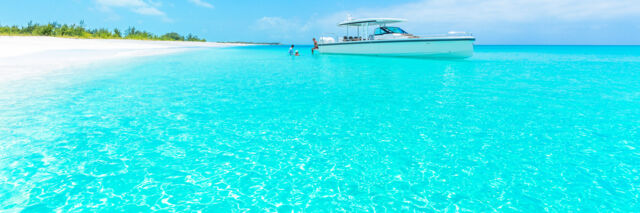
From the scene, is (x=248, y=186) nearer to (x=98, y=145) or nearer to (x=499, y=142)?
(x=98, y=145)

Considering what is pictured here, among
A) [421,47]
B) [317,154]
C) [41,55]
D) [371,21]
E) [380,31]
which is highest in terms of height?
[371,21]

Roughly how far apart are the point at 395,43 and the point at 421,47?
2.41m

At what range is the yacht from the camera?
2448 centimetres

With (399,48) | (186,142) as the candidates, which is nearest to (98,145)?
(186,142)

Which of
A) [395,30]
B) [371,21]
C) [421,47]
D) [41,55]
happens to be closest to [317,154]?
[421,47]

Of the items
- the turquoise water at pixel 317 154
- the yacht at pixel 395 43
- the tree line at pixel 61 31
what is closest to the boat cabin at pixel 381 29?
the yacht at pixel 395 43

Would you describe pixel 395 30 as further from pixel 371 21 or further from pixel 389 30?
pixel 371 21

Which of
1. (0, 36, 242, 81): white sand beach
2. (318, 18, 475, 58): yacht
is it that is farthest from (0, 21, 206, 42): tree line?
(318, 18, 475, 58): yacht

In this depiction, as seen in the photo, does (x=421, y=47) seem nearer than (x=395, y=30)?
Yes

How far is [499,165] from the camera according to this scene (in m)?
4.92

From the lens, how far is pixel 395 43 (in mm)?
26984

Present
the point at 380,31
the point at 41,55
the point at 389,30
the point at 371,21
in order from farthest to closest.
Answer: the point at 371,21, the point at 380,31, the point at 389,30, the point at 41,55

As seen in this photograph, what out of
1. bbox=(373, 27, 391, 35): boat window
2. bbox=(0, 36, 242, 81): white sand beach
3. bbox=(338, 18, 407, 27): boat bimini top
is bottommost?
bbox=(0, 36, 242, 81): white sand beach

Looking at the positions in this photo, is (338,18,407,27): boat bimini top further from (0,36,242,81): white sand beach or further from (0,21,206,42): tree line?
(0,21,206,42): tree line
